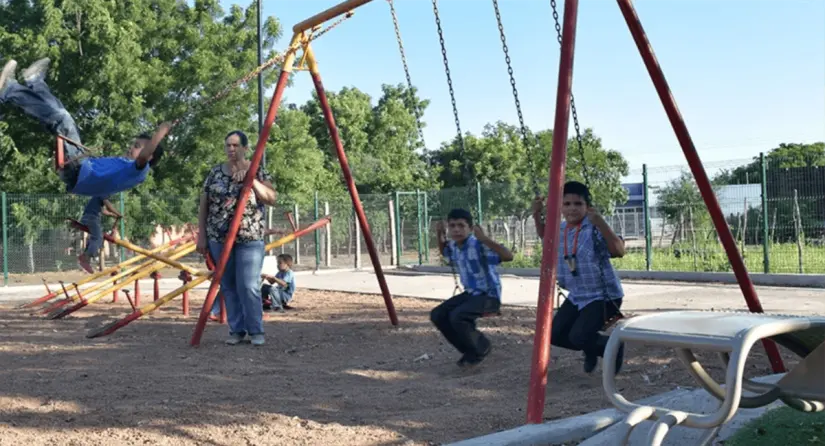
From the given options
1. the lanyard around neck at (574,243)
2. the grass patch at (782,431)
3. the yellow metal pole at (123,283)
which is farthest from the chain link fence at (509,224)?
the grass patch at (782,431)

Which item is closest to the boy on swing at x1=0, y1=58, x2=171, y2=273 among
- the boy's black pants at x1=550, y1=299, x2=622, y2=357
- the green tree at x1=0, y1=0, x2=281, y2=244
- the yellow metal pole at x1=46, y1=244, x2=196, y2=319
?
the yellow metal pole at x1=46, y1=244, x2=196, y2=319

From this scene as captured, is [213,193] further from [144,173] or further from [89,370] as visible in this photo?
[89,370]

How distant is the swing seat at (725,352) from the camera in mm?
2703

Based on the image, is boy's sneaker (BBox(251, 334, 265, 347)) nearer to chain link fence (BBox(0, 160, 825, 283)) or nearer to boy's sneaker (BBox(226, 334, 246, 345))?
boy's sneaker (BBox(226, 334, 246, 345))

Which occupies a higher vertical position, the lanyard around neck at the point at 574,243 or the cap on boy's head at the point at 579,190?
the cap on boy's head at the point at 579,190

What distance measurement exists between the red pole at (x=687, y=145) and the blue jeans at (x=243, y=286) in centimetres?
367

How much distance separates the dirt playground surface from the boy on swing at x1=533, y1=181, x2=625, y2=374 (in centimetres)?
28

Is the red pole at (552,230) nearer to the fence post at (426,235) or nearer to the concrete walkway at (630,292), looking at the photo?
the concrete walkway at (630,292)

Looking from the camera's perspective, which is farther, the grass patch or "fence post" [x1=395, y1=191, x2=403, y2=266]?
"fence post" [x1=395, y1=191, x2=403, y2=266]

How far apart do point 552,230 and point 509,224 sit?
16.2 metres

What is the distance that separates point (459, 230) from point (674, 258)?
1140cm

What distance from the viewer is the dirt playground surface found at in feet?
13.4

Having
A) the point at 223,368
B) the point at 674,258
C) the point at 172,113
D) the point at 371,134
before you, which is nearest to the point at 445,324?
the point at 223,368

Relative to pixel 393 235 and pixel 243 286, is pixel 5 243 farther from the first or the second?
pixel 243 286
